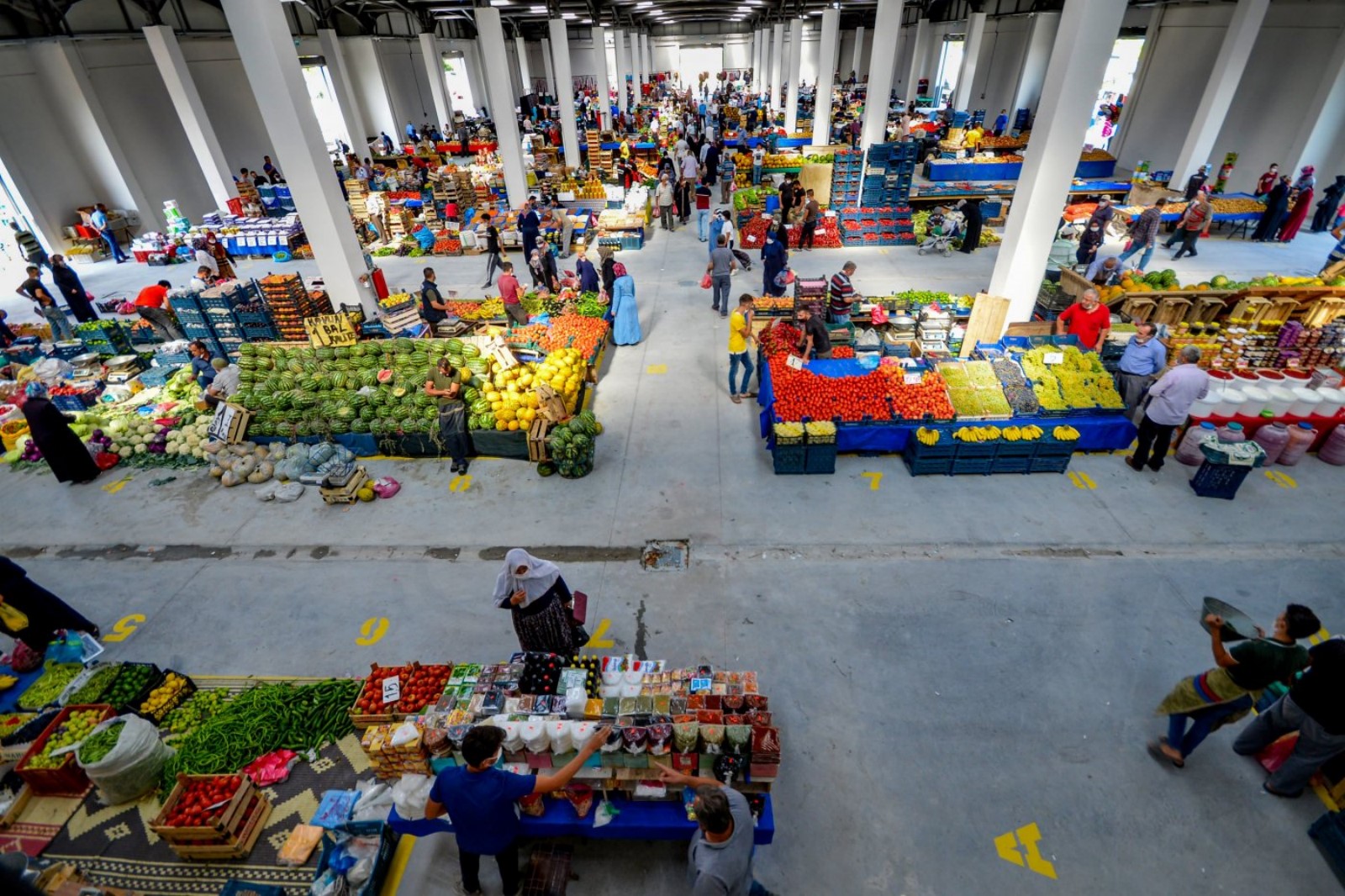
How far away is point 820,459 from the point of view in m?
8.23

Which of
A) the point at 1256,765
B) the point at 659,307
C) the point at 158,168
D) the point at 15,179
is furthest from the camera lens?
the point at 158,168

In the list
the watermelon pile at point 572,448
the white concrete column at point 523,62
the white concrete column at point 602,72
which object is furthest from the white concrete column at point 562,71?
the watermelon pile at point 572,448

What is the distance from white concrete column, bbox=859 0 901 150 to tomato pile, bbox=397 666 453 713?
784 inches

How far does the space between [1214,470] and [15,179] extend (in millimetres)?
28729

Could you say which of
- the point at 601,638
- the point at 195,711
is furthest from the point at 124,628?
the point at 601,638

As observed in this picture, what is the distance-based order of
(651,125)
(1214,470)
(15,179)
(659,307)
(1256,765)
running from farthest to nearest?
1. (651,125)
2. (15,179)
3. (659,307)
4. (1214,470)
5. (1256,765)

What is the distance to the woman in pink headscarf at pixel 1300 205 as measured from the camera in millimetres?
15922

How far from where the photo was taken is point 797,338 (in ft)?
33.2

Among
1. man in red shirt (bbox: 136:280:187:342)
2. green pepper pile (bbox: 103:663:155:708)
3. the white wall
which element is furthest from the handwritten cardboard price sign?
the white wall

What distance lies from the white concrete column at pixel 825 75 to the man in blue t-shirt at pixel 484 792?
26.7 metres

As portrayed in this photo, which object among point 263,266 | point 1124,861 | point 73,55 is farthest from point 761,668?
point 73,55

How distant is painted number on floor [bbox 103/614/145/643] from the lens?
6453 millimetres

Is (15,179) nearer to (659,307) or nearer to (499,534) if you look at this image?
(659,307)

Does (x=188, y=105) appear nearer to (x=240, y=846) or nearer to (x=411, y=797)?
(x=240, y=846)
